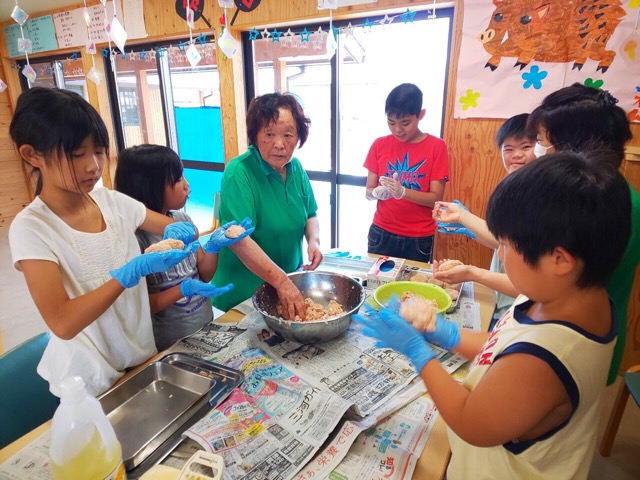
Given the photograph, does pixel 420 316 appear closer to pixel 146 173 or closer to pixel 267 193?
pixel 267 193

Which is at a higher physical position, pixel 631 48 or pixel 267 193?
pixel 631 48

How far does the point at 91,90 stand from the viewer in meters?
4.19

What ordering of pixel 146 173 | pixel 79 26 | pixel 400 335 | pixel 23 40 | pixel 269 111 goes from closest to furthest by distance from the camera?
pixel 400 335
pixel 146 173
pixel 269 111
pixel 23 40
pixel 79 26

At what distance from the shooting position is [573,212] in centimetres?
57

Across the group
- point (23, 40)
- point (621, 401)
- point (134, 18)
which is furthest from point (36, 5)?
point (621, 401)

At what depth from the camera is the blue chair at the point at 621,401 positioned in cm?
148

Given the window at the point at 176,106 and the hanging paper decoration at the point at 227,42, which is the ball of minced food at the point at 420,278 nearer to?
the hanging paper decoration at the point at 227,42

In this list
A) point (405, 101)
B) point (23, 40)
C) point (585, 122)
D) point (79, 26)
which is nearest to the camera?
point (585, 122)

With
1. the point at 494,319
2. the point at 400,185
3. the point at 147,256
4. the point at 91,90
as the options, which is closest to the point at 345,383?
the point at 147,256

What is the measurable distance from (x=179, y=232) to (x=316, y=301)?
1.81 feet

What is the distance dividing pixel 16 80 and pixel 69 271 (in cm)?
567

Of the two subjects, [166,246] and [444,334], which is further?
[166,246]

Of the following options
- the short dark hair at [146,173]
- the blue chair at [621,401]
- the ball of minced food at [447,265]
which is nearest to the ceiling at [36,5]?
the short dark hair at [146,173]

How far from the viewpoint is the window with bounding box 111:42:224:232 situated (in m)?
3.60
